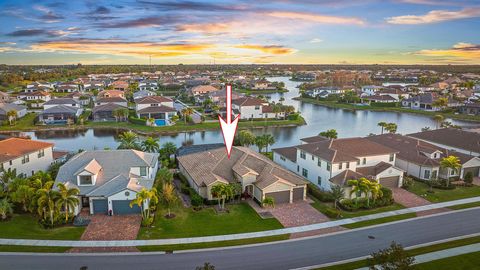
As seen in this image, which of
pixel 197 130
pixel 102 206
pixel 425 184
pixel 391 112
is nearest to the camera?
pixel 102 206

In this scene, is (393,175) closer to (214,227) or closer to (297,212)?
(297,212)

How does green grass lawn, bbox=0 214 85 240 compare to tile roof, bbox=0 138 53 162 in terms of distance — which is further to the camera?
tile roof, bbox=0 138 53 162

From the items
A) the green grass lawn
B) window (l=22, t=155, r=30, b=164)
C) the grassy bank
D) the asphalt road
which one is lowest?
the asphalt road

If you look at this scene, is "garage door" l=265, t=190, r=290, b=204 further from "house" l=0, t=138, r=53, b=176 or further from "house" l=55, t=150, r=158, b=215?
"house" l=0, t=138, r=53, b=176

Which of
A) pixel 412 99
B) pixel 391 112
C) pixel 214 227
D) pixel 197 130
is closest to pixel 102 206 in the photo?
pixel 214 227

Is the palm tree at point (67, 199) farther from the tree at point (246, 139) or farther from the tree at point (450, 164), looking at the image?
the tree at point (450, 164)

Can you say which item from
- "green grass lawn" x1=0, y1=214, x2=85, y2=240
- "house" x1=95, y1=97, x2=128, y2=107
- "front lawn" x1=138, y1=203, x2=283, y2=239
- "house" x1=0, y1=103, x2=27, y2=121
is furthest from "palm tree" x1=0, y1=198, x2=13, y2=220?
"house" x1=95, y1=97, x2=128, y2=107

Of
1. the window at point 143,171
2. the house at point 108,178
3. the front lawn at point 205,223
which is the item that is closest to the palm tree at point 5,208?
the house at point 108,178
